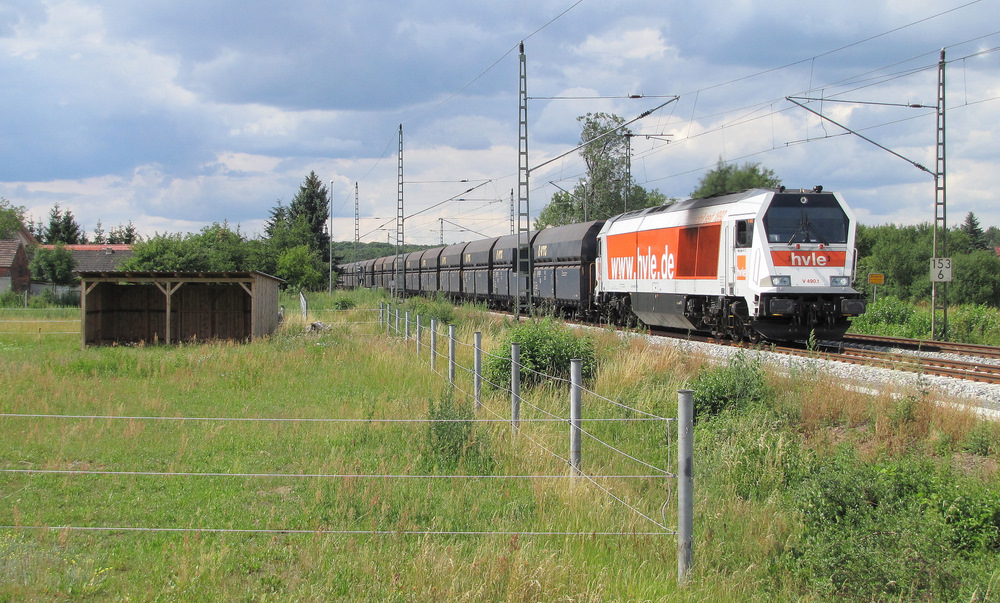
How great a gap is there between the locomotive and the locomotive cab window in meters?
0.02

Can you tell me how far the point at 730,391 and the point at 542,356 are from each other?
348 cm

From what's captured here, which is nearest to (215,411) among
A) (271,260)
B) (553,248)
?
(553,248)

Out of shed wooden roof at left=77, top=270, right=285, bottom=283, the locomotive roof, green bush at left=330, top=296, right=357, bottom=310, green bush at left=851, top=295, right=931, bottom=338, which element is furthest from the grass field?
green bush at left=330, top=296, right=357, bottom=310

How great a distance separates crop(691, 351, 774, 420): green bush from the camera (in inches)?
434

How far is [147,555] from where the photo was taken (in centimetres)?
591

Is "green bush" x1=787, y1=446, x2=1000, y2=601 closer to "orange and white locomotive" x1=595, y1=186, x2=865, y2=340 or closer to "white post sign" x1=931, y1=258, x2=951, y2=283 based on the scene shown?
"orange and white locomotive" x1=595, y1=186, x2=865, y2=340

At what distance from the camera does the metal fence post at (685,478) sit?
5.06m

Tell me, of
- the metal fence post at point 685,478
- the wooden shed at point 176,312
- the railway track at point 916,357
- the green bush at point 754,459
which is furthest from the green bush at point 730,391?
the wooden shed at point 176,312

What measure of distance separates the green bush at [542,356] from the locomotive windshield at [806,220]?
5.65 meters

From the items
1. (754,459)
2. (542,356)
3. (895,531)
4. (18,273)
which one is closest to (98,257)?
(18,273)

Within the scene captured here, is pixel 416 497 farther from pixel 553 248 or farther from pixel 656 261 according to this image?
pixel 553 248

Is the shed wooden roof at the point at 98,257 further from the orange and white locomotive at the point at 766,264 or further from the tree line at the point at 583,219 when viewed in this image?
the orange and white locomotive at the point at 766,264

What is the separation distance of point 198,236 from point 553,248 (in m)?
30.6

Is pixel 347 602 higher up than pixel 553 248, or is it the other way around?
pixel 553 248
